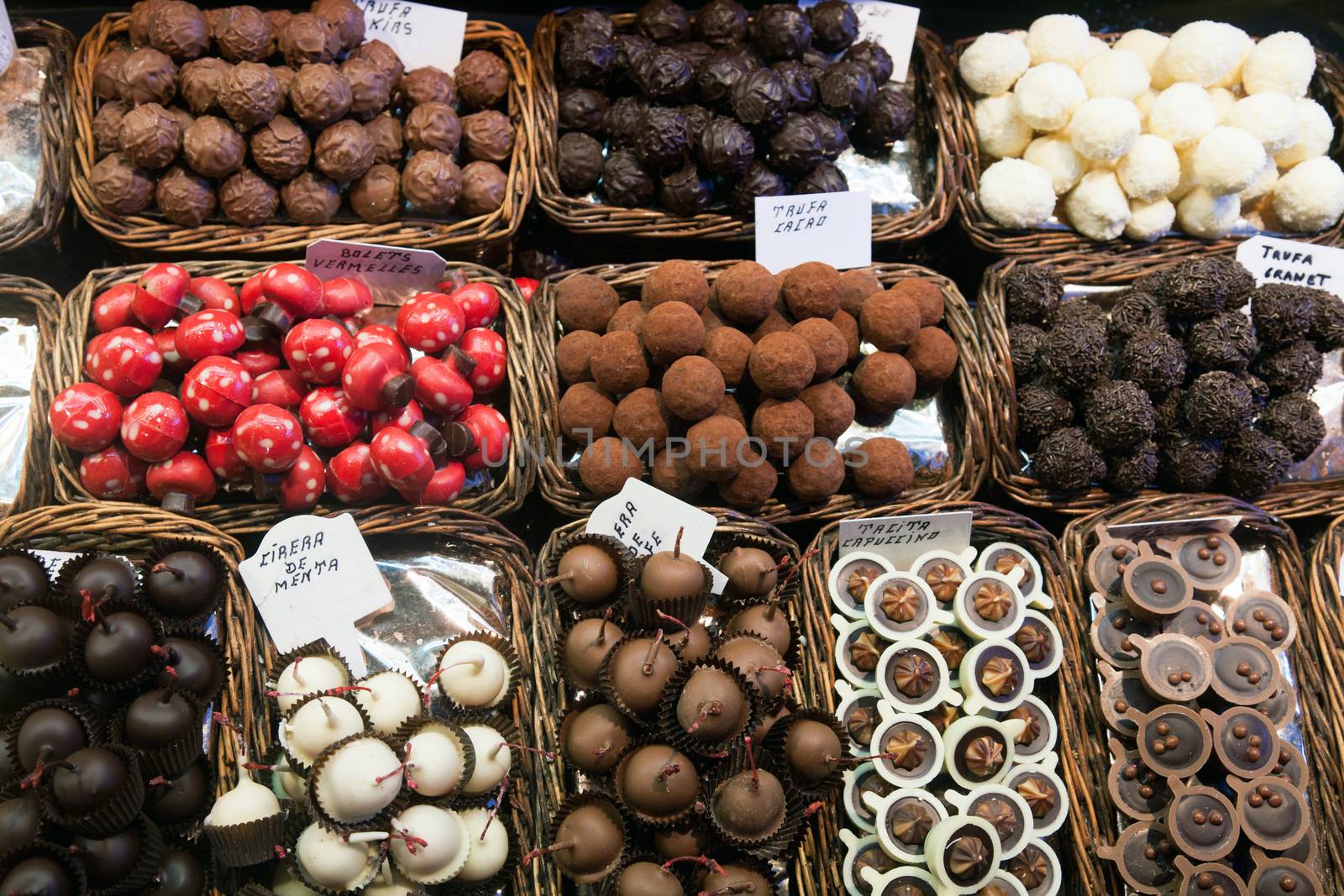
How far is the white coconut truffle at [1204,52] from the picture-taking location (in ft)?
8.64

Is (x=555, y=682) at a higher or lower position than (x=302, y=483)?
lower

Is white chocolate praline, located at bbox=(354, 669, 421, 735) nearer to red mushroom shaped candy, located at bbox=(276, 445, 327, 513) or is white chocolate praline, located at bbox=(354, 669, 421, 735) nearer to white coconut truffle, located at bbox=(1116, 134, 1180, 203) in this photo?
red mushroom shaped candy, located at bbox=(276, 445, 327, 513)

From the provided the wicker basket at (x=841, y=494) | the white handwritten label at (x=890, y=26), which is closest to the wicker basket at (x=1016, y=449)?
the wicker basket at (x=841, y=494)

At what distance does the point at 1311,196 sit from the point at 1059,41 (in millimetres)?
836

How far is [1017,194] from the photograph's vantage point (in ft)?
8.33

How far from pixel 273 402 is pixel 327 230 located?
0.50m

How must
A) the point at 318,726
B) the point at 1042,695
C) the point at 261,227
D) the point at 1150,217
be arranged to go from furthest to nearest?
the point at 1150,217, the point at 261,227, the point at 1042,695, the point at 318,726

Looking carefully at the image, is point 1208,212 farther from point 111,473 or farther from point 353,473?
point 111,473

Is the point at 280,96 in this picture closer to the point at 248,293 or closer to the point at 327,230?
the point at 327,230

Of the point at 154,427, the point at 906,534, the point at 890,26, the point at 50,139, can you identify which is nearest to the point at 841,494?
the point at 906,534

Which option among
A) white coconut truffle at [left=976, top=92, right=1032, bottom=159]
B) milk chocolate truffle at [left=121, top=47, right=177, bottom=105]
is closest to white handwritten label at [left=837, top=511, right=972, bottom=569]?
white coconut truffle at [left=976, top=92, right=1032, bottom=159]

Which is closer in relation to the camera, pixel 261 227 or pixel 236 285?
pixel 236 285

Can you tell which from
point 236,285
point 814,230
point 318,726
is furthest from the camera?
point 814,230

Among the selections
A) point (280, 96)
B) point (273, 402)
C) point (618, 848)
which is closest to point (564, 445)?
point (273, 402)
